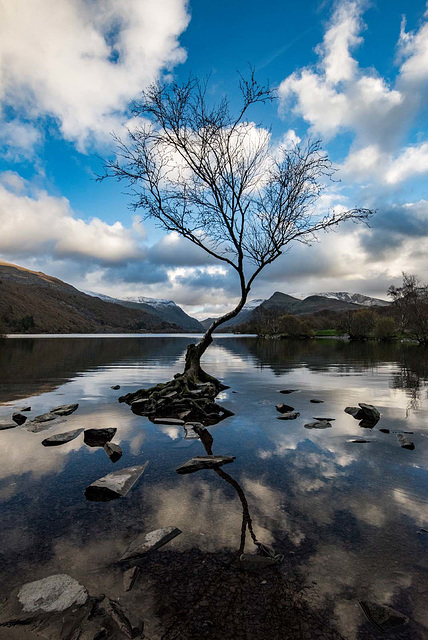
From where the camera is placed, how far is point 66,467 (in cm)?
819

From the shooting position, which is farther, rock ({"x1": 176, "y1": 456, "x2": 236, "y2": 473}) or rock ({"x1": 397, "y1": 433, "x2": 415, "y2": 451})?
rock ({"x1": 397, "y1": 433, "x2": 415, "y2": 451})

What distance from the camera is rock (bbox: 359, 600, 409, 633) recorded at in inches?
143

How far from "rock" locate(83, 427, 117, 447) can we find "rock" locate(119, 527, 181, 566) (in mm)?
5411

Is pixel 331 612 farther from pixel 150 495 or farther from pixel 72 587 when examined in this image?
pixel 150 495

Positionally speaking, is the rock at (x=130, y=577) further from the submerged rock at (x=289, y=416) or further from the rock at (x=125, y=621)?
the submerged rock at (x=289, y=416)

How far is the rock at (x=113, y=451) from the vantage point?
8938 millimetres

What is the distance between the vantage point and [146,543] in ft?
16.6

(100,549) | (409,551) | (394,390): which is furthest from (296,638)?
(394,390)

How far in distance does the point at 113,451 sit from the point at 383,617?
23.8 feet

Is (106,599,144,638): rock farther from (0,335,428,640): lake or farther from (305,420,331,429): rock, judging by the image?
(305,420,331,429): rock

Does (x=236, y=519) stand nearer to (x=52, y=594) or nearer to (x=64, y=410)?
(x=52, y=594)

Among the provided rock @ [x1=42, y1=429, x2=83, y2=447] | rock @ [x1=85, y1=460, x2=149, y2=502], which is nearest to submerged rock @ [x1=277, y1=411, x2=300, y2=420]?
rock @ [x1=85, y1=460, x2=149, y2=502]

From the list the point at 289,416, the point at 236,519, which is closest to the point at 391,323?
the point at 289,416

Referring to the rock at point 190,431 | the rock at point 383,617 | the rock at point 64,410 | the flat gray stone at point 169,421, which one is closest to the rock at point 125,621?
the rock at point 383,617
